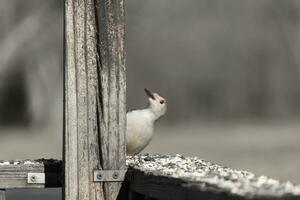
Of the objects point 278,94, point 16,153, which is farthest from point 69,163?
point 278,94

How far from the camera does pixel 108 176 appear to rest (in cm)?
363

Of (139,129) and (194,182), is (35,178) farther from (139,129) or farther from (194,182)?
(194,182)

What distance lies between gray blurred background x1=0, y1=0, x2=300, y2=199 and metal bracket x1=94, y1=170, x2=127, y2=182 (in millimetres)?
10160

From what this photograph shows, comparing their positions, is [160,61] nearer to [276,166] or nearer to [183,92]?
[183,92]

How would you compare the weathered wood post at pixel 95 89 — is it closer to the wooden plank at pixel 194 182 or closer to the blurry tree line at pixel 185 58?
the wooden plank at pixel 194 182

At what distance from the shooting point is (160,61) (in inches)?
688

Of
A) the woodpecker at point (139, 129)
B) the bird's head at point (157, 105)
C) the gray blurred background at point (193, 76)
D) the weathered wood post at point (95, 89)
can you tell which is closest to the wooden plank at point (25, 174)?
the weathered wood post at point (95, 89)

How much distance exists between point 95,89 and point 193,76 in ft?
46.6

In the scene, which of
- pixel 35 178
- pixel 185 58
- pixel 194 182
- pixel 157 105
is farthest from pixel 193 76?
pixel 194 182

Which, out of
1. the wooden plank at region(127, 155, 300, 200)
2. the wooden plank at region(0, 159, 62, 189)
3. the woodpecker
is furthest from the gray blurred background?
the wooden plank at region(127, 155, 300, 200)

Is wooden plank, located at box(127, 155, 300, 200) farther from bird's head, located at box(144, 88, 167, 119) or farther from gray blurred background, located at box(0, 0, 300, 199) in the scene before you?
gray blurred background, located at box(0, 0, 300, 199)

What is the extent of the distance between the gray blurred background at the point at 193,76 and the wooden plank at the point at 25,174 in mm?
9963

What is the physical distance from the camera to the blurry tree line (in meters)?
16.3

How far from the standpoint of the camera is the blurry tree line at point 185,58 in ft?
53.4
